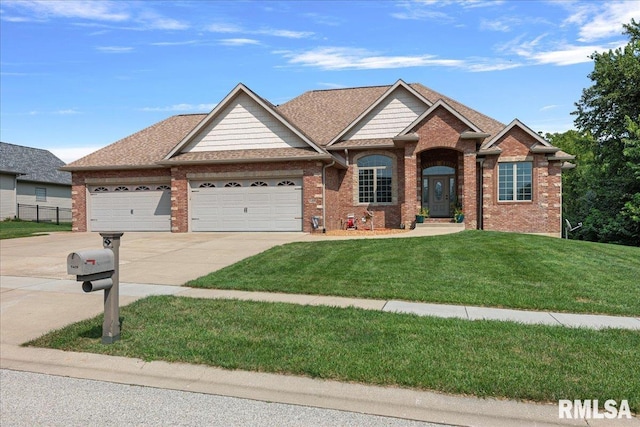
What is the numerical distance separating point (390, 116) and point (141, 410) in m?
20.1

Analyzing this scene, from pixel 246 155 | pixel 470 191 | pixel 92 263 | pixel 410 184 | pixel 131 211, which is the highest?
pixel 246 155

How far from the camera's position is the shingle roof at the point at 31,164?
3556 centimetres

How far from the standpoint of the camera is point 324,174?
19.7m

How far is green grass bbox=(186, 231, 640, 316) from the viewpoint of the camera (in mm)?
8125

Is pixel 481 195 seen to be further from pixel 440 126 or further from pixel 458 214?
pixel 440 126

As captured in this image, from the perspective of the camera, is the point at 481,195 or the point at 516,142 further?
the point at 481,195

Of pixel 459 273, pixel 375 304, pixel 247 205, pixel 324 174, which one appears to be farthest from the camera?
pixel 247 205

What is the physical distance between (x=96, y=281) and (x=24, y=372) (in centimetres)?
122

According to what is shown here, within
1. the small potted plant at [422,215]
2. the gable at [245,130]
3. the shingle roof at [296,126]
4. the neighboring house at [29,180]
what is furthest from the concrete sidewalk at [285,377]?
the neighboring house at [29,180]

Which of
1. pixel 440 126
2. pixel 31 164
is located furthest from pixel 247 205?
pixel 31 164

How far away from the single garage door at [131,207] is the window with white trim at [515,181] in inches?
655

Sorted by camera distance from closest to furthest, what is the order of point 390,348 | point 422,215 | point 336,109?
point 390,348, point 422,215, point 336,109

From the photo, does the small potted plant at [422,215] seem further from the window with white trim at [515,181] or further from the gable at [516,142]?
the gable at [516,142]

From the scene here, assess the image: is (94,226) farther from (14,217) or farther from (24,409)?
(24,409)
